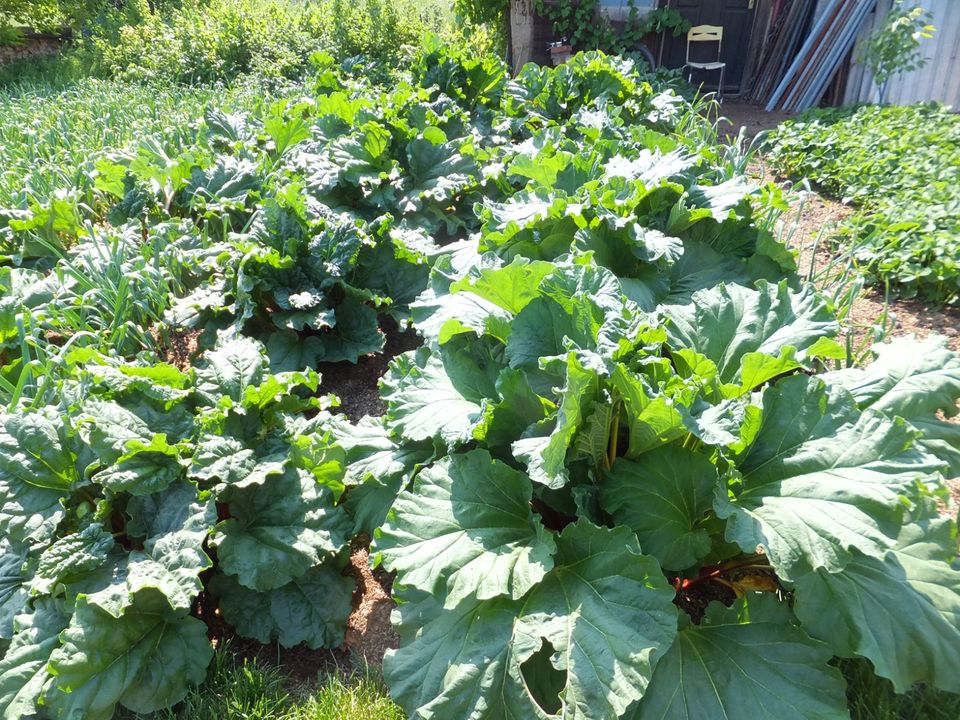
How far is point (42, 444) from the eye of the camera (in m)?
2.03

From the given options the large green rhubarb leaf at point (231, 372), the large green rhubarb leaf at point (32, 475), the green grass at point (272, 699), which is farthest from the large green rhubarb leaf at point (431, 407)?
the large green rhubarb leaf at point (32, 475)

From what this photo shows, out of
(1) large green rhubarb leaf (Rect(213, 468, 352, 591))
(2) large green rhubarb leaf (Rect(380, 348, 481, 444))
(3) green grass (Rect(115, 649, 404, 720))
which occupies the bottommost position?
(3) green grass (Rect(115, 649, 404, 720))

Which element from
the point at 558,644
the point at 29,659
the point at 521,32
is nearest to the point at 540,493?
the point at 558,644

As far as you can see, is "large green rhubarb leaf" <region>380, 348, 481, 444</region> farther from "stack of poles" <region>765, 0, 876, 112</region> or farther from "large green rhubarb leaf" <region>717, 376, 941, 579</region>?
"stack of poles" <region>765, 0, 876, 112</region>

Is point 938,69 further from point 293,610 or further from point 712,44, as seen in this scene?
point 293,610

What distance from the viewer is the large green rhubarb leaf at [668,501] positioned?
1.73 metres

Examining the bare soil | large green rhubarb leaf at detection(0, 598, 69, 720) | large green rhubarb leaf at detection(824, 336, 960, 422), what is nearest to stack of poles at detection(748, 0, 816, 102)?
the bare soil

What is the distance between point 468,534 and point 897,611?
106 centimetres

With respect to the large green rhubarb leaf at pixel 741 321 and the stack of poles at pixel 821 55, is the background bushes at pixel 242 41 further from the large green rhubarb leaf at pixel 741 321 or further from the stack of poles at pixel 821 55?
the large green rhubarb leaf at pixel 741 321

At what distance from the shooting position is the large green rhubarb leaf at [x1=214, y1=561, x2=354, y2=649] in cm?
205

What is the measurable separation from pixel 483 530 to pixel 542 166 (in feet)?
6.69

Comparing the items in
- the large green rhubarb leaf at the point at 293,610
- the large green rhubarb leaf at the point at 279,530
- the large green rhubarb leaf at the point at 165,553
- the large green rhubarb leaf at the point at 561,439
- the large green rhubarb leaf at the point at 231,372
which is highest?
the large green rhubarb leaf at the point at 561,439

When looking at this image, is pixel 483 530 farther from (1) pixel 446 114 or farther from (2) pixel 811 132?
(2) pixel 811 132

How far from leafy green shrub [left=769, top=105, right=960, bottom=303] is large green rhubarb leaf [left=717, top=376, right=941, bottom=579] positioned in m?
1.98
